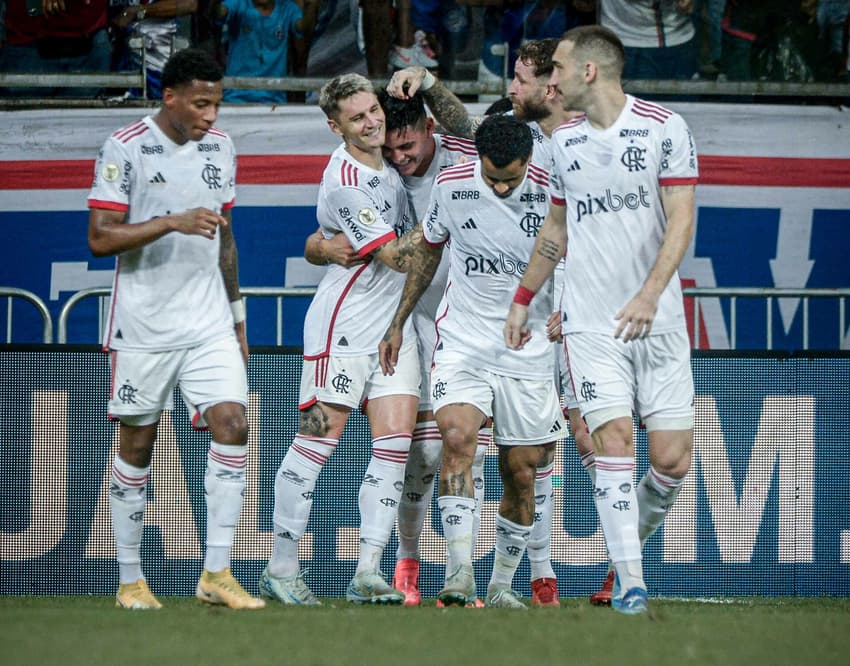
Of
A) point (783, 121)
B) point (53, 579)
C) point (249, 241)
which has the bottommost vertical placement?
point (53, 579)

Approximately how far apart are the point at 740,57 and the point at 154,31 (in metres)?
3.90

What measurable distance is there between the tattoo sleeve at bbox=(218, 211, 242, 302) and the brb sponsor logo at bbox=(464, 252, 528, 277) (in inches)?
40.2

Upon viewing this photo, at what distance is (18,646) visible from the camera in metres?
4.59

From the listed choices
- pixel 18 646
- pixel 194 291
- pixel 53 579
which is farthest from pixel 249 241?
pixel 18 646

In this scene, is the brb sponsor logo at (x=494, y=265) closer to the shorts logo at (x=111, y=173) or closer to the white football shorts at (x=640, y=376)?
the white football shorts at (x=640, y=376)

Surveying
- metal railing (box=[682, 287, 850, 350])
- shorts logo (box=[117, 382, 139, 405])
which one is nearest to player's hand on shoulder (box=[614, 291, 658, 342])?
shorts logo (box=[117, 382, 139, 405])

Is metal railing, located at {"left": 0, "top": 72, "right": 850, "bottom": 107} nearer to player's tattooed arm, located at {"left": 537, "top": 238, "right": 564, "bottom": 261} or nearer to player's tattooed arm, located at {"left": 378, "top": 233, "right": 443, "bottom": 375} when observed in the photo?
player's tattooed arm, located at {"left": 378, "top": 233, "right": 443, "bottom": 375}

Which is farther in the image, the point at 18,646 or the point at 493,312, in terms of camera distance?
the point at 493,312

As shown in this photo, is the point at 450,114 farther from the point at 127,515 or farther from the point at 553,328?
the point at 127,515

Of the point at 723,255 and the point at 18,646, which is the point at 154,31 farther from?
the point at 18,646

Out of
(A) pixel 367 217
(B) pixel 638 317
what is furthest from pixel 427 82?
(B) pixel 638 317

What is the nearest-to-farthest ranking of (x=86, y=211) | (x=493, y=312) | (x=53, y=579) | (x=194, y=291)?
(x=194, y=291) < (x=493, y=312) < (x=53, y=579) < (x=86, y=211)

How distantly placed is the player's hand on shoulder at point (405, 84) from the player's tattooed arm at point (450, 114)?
300 mm

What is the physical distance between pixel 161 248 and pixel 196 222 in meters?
0.38
